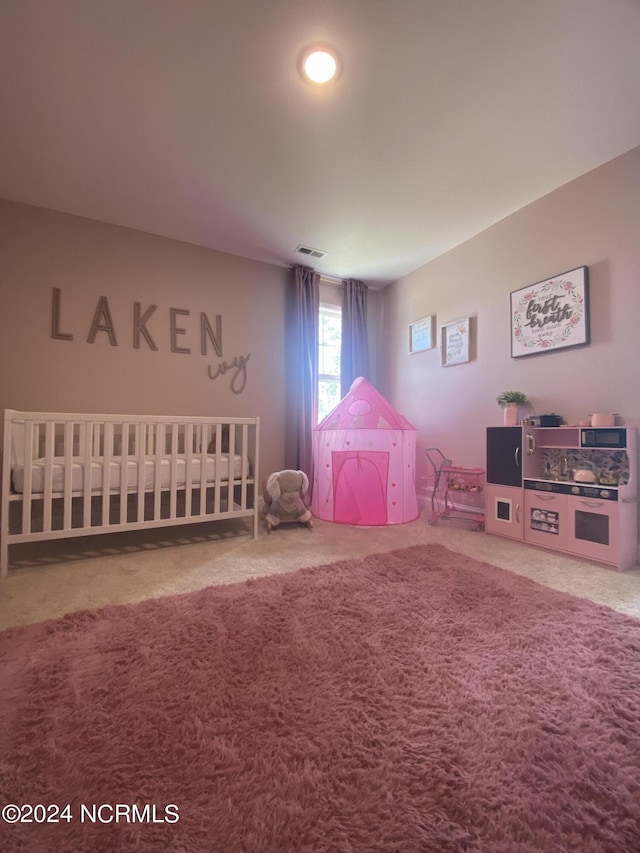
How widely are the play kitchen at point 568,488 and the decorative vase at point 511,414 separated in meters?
0.12

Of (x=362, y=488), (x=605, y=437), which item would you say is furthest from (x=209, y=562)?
(x=605, y=437)

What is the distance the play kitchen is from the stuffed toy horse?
1.40 meters

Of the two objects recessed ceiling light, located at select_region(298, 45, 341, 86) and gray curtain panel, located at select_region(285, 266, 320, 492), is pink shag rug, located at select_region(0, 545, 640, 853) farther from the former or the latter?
recessed ceiling light, located at select_region(298, 45, 341, 86)

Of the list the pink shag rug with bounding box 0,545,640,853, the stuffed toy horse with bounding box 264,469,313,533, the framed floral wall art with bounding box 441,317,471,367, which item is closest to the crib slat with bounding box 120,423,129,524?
the pink shag rug with bounding box 0,545,640,853

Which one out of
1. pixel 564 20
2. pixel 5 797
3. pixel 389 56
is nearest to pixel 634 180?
pixel 564 20

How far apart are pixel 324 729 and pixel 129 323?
307 centimetres

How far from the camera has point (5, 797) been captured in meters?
0.67

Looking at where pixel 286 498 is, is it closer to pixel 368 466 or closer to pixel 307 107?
pixel 368 466

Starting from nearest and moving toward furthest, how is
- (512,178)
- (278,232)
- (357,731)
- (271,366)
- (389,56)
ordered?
(357,731) < (389,56) < (512,178) < (278,232) < (271,366)

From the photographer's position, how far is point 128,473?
7.14ft

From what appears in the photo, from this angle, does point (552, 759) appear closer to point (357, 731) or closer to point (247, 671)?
point (357, 731)

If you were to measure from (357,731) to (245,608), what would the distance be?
72 cm

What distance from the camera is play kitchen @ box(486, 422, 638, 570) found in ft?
6.57

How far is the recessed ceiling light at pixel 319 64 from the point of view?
1582 mm
